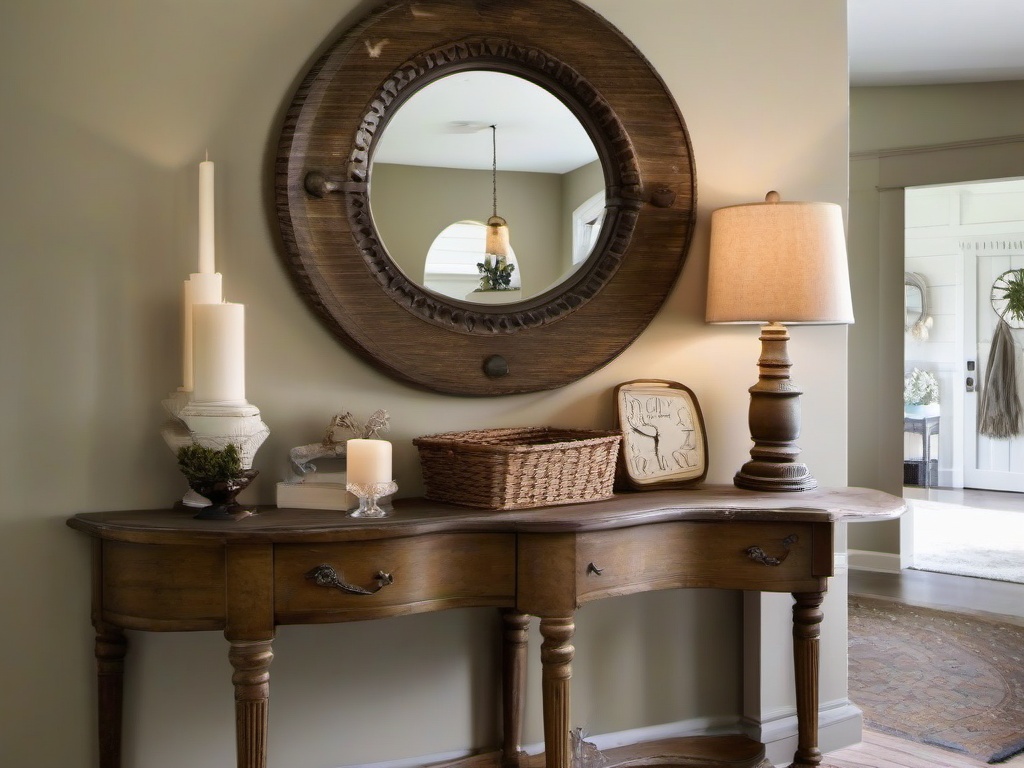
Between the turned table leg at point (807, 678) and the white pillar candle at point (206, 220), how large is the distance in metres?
1.56

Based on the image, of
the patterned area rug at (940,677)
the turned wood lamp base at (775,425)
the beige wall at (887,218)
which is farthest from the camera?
the beige wall at (887,218)

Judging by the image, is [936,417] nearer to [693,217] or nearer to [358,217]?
[693,217]

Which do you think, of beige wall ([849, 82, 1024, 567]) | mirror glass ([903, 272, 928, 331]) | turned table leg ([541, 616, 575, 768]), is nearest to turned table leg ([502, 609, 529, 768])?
turned table leg ([541, 616, 575, 768])

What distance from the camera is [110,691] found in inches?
74.9

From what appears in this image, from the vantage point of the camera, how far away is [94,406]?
6.38 feet

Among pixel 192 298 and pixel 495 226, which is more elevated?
pixel 495 226

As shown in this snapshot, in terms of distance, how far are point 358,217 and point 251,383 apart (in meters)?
0.44

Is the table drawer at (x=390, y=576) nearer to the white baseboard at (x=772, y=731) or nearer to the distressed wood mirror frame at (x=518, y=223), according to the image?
the distressed wood mirror frame at (x=518, y=223)

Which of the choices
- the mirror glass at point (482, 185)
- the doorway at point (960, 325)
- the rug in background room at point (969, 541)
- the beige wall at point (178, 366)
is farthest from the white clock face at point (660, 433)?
the doorway at point (960, 325)

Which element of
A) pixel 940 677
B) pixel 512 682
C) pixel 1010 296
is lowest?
pixel 940 677

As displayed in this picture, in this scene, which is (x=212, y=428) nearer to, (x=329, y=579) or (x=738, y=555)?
(x=329, y=579)

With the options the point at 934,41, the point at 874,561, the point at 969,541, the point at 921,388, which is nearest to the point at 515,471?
the point at 934,41

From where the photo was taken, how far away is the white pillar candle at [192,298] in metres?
1.91

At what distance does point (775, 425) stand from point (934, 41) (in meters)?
2.91
